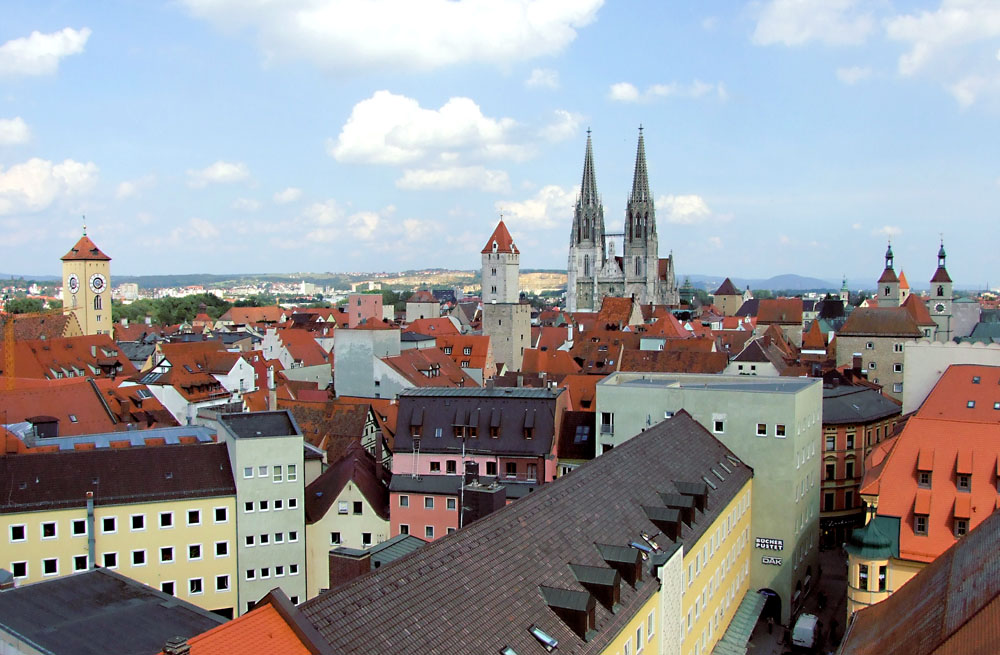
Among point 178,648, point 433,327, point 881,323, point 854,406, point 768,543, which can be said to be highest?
point 881,323

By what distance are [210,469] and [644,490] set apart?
21.8 metres

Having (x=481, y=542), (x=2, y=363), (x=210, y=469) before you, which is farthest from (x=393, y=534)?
(x=2, y=363)

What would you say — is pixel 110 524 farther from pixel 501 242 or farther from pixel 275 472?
pixel 501 242

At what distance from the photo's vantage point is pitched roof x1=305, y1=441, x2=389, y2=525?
43875 millimetres

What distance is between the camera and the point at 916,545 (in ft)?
117

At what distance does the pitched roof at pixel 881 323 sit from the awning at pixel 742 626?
154 ft

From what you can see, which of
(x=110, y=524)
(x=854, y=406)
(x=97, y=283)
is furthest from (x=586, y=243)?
(x=110, y=524)

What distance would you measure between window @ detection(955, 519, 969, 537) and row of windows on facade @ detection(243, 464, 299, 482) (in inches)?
1184

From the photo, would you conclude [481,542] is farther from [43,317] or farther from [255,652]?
[43,317]

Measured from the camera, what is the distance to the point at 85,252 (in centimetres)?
10869

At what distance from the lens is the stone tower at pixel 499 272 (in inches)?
4222

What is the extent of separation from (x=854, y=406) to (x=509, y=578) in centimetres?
4444

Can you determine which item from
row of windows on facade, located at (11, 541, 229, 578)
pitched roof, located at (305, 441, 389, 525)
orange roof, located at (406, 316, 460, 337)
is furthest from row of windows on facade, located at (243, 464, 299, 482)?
orange roof, located at (406, 316, 460, 337)

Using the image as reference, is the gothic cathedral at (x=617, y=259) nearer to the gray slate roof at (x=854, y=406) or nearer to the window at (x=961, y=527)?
the gray slate roof at (x=854, y=406)
